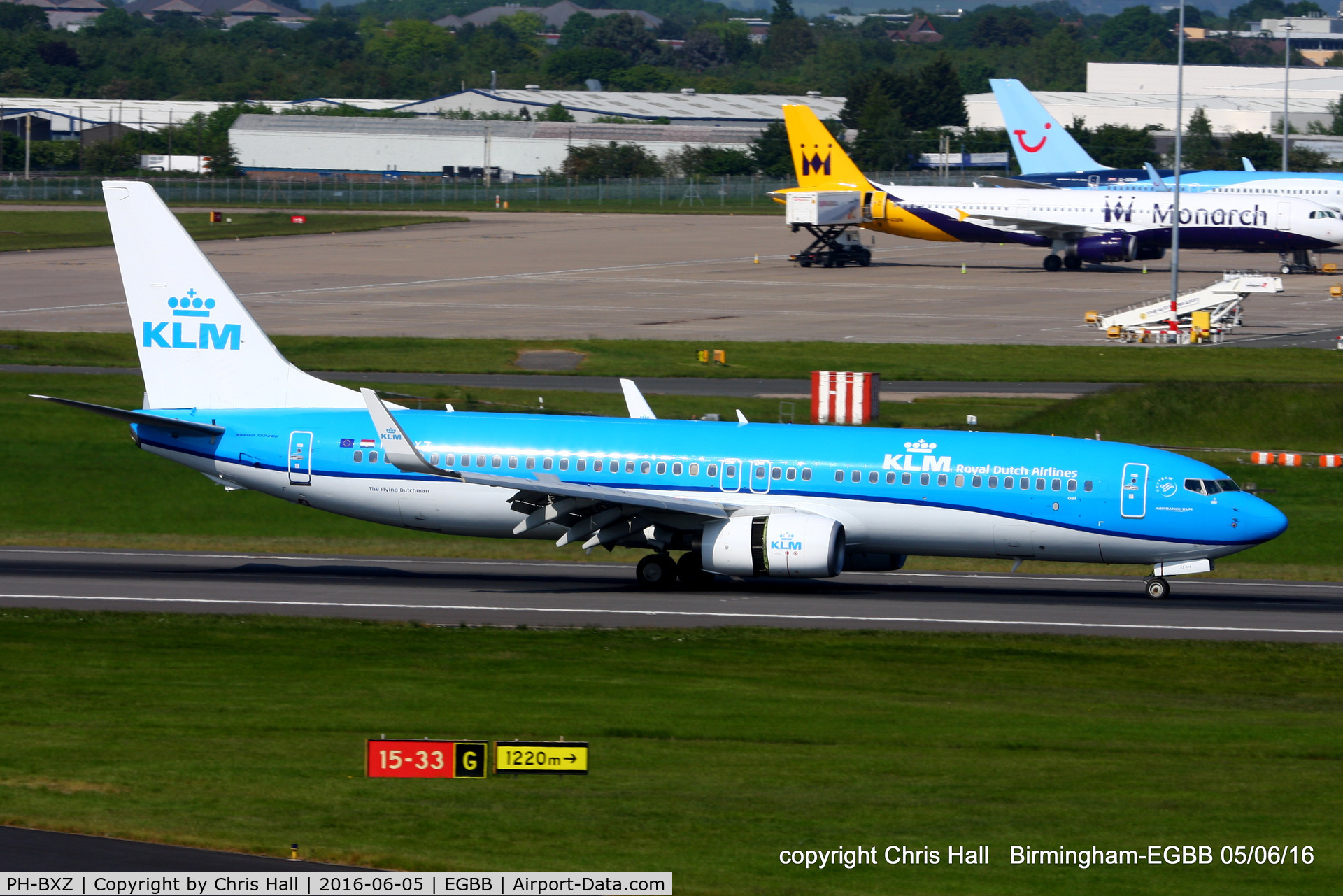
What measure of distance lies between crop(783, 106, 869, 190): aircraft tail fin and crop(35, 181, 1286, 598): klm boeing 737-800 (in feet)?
263

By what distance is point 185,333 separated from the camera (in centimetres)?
4316

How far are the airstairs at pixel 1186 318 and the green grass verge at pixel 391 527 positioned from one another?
22.4m

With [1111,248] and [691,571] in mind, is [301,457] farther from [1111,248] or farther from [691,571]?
[1111,248]

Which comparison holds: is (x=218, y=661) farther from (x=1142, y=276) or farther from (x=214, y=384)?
(x=1142, y=276)

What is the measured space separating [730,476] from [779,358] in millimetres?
36845

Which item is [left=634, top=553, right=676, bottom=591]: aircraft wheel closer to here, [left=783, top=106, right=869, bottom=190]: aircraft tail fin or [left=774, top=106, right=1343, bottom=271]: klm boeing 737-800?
[left=774, top=106, right=1343, bottom=271]: klm boeing 737-800

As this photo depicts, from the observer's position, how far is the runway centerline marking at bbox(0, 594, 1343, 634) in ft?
119

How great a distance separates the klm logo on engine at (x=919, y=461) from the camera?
39.4m

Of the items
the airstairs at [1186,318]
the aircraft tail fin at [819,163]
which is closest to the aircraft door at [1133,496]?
the airstairs at [1186,318]

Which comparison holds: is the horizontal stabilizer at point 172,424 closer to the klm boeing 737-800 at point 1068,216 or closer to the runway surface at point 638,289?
the runway surface at point 638,289

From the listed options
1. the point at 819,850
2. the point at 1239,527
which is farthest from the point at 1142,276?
the point at 819,850

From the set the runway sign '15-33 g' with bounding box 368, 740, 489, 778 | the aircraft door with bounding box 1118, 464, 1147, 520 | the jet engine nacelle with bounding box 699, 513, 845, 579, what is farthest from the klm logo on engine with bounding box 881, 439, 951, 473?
the runway sign '15-33 g' with bounding box 368, 740, 489, 778

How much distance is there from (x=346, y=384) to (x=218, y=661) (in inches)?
1415

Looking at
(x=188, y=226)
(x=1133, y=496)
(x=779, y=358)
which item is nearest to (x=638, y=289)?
(x=779, y=358)
